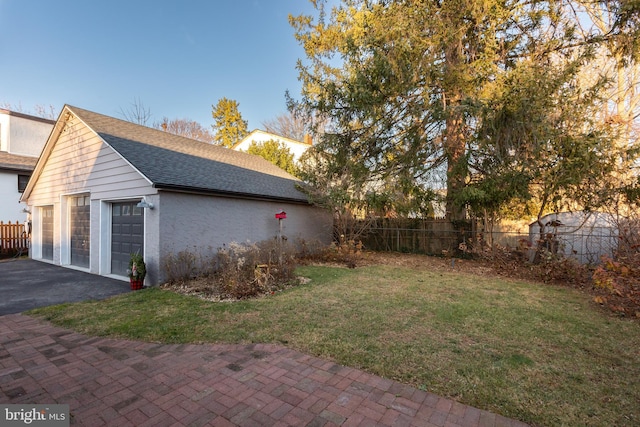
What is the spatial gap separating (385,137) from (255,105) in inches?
808

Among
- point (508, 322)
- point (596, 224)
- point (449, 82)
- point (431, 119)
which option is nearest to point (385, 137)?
point (431, 119)

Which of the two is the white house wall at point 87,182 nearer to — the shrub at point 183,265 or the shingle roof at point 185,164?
the shingle roof at point 185,164

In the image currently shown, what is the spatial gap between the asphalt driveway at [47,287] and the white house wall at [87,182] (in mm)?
805

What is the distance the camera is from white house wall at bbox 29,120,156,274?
860 centimetres

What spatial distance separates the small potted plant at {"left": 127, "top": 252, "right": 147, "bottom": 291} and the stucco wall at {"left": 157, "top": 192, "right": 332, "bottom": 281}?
401mm

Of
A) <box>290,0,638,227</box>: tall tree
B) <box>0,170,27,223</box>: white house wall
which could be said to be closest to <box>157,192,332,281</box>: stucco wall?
<box>290,0,638,227</box>: tall tree

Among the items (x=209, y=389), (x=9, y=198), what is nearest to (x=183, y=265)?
(x=209, y=389)

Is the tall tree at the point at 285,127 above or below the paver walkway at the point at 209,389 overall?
above

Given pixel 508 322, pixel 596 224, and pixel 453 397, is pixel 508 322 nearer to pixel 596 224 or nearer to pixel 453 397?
pixel 453 397

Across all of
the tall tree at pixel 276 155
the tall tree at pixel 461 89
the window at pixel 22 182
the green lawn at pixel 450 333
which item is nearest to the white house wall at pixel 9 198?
the window at pixel 22 182

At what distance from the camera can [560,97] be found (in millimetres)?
8531

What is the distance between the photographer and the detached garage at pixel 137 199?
26.5 ft

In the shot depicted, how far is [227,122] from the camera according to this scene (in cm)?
3055

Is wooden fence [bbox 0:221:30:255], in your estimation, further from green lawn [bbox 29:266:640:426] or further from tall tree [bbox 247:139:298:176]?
tall tree [bbox 247:139:298:176]
